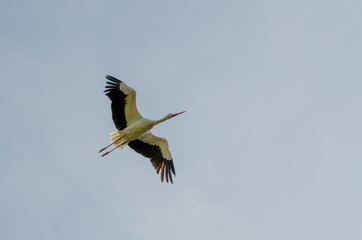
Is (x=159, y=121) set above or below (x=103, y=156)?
above

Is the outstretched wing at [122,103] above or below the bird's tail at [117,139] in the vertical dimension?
above

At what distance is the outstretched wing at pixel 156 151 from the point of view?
2322cm

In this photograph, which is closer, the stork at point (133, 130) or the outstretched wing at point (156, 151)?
the stork at point (133, 130)

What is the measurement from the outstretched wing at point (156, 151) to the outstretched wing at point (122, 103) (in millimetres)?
997

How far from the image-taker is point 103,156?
22.7 metres

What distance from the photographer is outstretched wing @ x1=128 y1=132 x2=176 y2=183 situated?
23.2 meters

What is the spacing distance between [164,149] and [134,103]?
2.06 metres

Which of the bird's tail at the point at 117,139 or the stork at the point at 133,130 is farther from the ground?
the stork at the point at 133,130

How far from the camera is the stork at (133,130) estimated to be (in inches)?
868

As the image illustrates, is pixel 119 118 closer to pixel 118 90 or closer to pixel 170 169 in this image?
pixel 118 90

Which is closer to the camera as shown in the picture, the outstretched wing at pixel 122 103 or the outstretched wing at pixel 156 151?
the outstretched wing at pixel 122 103

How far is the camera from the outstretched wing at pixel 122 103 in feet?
72.1

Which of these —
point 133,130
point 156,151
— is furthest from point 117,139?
point 156,151

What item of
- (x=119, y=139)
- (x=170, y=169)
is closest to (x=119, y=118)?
(x=119, y=139)
